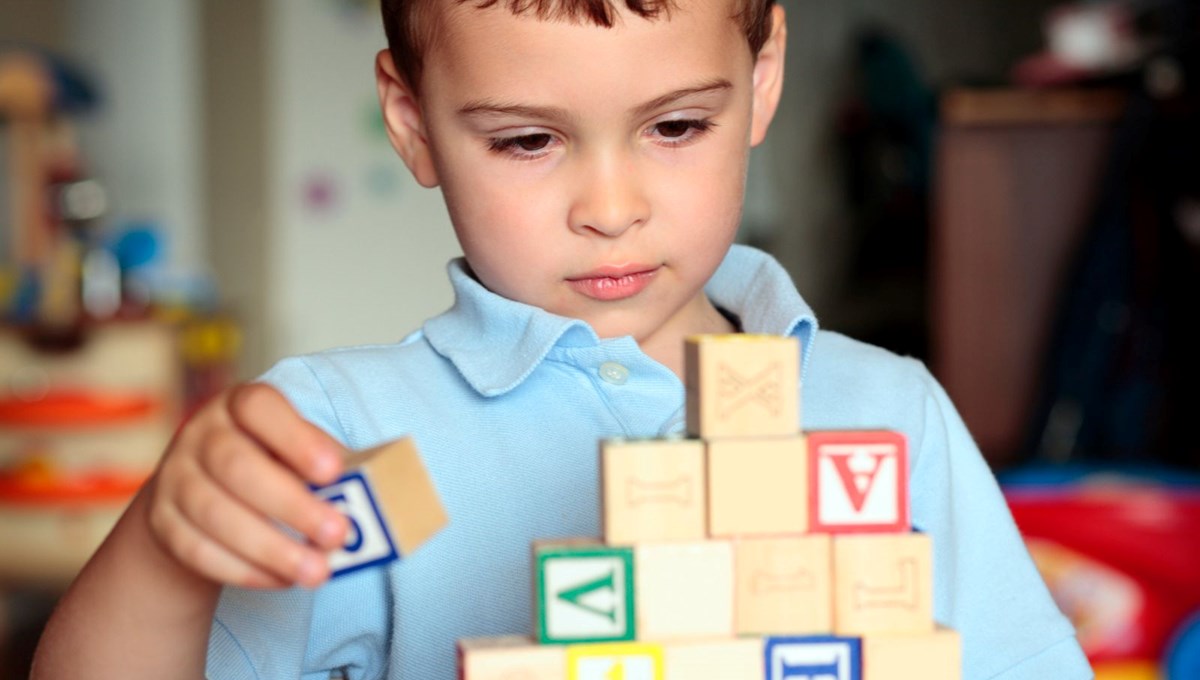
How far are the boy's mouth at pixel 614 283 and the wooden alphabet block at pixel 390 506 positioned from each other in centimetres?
27

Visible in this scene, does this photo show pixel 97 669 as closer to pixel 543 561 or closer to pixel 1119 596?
pixel 543 561

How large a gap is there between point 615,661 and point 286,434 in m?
0.15

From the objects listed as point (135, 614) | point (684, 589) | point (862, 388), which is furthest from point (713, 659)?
point (862, 388)

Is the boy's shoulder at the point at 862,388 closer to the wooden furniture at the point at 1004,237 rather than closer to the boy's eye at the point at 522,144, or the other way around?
the boy's eye at the point at 522,144

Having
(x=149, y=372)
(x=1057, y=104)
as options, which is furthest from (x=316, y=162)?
(x=1057, y=104)

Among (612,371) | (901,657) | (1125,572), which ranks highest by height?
(612,371)

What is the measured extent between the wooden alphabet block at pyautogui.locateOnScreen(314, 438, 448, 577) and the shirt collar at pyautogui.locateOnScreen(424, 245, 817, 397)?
260mm

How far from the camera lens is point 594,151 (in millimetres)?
729

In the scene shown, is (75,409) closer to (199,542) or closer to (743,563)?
(199,542)

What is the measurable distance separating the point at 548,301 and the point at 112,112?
356cm

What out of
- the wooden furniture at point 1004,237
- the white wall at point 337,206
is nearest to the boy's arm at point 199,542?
the wooden furniture at point 1004,237

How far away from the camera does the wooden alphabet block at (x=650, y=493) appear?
519 millimetres

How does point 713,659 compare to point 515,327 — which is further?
point 515,327

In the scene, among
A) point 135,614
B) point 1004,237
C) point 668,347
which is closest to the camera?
point 135,614
